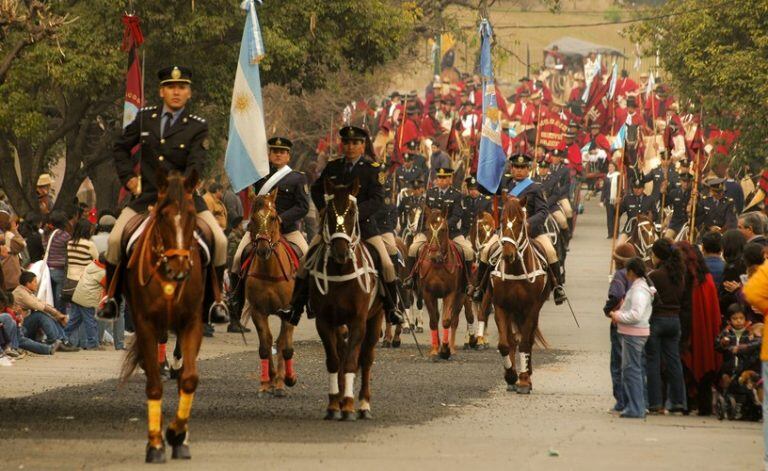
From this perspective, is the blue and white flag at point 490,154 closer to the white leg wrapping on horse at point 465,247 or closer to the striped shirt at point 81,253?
the white leg wrapping on horse at point 465,247

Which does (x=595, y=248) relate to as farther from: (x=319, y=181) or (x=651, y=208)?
(x=319, y=181)

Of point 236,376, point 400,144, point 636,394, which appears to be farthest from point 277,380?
point 400,144

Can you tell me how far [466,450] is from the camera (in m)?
14.4

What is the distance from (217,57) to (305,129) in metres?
19.2

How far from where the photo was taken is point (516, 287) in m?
20.9

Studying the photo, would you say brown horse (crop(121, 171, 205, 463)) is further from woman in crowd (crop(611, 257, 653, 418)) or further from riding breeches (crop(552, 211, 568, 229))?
riding breeches (crop(552, 211, 568, 229))

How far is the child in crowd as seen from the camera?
56.9 ft

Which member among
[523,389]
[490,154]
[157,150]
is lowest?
[523,389]

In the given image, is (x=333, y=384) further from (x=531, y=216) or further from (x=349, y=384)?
(x=531, y=216)

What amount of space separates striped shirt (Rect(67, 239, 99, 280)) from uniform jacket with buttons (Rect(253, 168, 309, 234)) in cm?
578

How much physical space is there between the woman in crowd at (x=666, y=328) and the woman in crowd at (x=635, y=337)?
0.38m

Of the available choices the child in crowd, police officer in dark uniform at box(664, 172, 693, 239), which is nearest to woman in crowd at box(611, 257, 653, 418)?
the child in crowd

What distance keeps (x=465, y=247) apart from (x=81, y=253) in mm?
5858

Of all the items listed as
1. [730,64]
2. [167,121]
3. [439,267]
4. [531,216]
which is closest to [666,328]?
[531,216]
